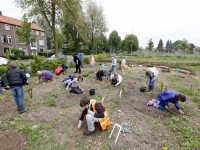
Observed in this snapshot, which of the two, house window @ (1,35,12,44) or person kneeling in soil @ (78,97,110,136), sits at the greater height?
house window @ (1,35,12,44)

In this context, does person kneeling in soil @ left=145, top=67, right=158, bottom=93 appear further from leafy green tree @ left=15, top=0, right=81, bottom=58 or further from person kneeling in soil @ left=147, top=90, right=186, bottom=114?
leafy green tree @ left=15, top=0, right=81, bottom=58

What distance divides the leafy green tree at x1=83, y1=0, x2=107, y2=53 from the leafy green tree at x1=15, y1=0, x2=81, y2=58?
9.21m

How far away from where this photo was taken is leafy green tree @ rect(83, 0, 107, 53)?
68.7ft

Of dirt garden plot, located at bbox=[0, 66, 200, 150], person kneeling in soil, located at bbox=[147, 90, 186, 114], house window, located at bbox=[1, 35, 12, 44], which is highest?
house window, located at bbox=[1, 35, 12, 44]

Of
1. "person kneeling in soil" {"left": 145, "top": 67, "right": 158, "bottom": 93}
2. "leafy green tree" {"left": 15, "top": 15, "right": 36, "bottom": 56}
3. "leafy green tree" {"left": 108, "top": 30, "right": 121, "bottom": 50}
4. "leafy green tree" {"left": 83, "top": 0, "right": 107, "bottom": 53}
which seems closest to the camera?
"person kneeling in soil" {"left": 145, "top": 67, "right": 158, "bottom": 93}

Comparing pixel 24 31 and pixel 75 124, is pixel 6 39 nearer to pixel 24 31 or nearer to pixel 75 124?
pixel 24 31

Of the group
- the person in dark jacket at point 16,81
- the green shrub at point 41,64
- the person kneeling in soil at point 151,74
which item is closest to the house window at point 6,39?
the green shrub at point 41,64

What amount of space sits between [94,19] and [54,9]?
421 inches

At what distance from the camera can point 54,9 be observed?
1188 cm

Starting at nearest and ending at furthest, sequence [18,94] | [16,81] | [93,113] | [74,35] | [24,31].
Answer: [93,113], [16,81], [18,94], [24,31], [74,35]

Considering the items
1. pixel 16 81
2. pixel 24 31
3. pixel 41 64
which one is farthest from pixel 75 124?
pixel 24 31

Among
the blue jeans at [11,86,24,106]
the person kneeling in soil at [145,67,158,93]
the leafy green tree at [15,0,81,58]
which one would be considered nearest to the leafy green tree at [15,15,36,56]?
the leafy green tree at [15,0,81,58]

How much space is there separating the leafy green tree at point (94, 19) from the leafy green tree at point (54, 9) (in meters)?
9.21

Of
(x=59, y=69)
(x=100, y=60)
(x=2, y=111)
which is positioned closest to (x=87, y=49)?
(x=100, y=60)
